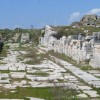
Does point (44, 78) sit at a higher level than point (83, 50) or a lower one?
lower

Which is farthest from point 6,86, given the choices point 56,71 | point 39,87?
point 56,71

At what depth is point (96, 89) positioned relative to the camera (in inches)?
557

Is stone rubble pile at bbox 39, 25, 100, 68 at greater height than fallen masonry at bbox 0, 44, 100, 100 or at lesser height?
greater

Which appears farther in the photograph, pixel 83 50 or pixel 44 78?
pixel 83 50

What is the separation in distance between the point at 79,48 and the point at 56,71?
686 centimetres

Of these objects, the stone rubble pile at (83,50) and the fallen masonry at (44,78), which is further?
the stone rubble pile at (83,50)

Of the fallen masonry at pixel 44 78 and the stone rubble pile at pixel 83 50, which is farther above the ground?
the stone rubble pile at pixel 83 50

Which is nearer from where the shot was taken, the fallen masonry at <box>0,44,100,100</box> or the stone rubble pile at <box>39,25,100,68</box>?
the fallen masonry at <box>0,44,100,100</box>

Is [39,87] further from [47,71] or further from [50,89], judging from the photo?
[47,71]

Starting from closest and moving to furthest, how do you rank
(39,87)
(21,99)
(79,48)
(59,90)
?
(21,99) → (59,90) → (39,87) → (79,48)

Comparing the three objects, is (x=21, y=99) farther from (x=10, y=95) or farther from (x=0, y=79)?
(x=0, y=79)

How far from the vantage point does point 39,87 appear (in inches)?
568

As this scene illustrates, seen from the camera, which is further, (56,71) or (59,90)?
(56,71)

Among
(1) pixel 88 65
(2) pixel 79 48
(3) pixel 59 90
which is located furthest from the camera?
(2) pixel 79 48
